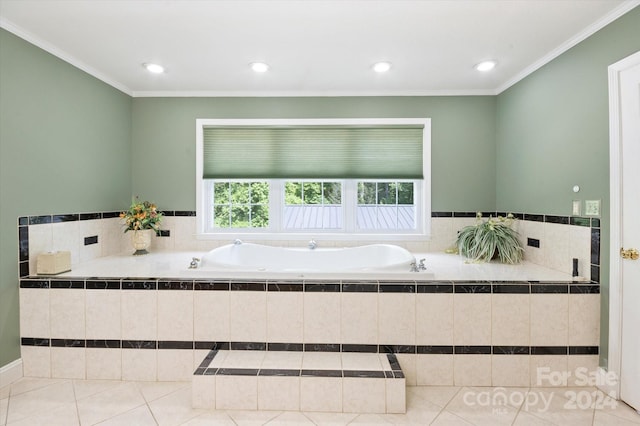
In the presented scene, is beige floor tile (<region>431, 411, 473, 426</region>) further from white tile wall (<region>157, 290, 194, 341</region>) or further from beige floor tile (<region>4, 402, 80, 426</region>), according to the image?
beige floor tile (<region>4, 402, 80, 426</region>)

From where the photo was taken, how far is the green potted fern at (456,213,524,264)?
9.45ft

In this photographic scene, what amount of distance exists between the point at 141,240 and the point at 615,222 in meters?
3.69

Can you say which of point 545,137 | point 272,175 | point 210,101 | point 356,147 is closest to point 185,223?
point 272,175

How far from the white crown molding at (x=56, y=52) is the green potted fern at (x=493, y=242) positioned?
3.59 m

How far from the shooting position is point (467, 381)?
2211 mm

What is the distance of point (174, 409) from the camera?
1.97 meters

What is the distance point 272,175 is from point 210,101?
3.25 ft

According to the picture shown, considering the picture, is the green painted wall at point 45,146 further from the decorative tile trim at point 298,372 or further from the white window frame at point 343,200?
the decorative tile trim at point 298,372

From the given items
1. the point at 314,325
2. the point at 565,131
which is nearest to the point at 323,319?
the point at 314,325

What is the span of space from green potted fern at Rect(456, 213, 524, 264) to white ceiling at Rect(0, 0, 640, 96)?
1.33 m

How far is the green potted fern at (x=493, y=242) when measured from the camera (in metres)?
2.88

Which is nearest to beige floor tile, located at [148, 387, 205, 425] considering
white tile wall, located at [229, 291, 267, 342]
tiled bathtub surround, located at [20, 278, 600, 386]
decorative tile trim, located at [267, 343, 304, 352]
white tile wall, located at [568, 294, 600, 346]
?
tiled bathtub surround, located at [20, 278, 600, 386]

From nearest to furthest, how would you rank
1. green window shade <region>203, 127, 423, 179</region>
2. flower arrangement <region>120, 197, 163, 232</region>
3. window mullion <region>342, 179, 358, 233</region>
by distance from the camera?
flower arrangement <region>120, 197, 163, 232</region> < green window shade <region>203, 127, 423, 179</region> < window mullion <region>342, 179, 358, 233</region>

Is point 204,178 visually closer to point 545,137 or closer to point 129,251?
point 129,251
